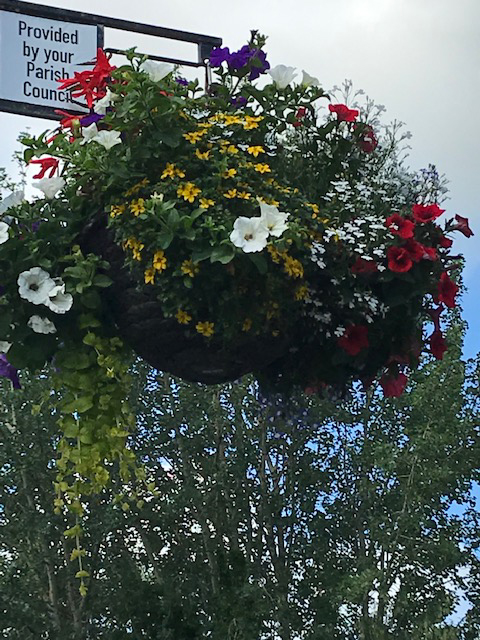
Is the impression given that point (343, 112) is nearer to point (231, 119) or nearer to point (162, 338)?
point (231, 119)

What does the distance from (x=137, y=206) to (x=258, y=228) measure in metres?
0.27

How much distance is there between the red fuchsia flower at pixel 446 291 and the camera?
2320mm

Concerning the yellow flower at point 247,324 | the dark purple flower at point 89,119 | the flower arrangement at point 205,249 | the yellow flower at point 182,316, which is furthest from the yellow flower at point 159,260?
the dark purple flower at point 89,119

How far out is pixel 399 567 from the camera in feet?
34.7

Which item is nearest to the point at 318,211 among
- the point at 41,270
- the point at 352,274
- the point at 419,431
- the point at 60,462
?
the point at 352,274

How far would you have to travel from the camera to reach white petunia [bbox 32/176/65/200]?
233 cm

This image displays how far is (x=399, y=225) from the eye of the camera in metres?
2.26

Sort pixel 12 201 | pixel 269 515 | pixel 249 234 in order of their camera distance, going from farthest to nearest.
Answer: pixel 269 515 → pixel 12 201 → pixel 249 234

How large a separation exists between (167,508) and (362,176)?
27.4ft

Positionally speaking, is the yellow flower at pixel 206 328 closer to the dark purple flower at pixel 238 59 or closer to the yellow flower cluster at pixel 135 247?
the yellow flower cluster at pixel 135 247

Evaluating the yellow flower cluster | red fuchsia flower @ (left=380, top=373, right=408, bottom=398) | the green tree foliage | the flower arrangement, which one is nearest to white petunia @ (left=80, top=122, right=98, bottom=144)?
the flower arrangement

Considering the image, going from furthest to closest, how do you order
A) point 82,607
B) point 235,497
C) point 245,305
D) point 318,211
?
point 235,497
point 82,607
point 318,211
point 245,305

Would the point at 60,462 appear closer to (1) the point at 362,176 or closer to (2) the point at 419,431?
(1) the point at 362,176

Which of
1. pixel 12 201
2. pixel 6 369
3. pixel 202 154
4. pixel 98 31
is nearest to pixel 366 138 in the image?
pixel 202 154
